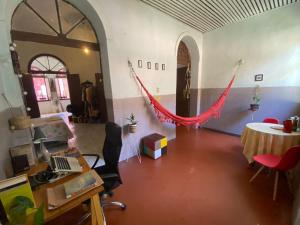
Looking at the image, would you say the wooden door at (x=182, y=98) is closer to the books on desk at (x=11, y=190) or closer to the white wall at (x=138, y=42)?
the white wall at (x=138, y=42)

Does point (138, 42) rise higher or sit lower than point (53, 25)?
lower

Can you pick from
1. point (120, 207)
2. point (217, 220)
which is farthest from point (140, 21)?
point (217, 220)

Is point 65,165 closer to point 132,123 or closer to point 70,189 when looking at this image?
point 70,189

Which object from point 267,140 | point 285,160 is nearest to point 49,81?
point 267,140

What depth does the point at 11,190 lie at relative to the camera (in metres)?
0.74

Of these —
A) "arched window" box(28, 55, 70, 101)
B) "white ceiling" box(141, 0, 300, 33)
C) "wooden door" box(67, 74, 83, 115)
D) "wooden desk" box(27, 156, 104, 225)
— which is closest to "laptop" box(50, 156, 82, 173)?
"wooden desk" box(27, 156, 104, 225)

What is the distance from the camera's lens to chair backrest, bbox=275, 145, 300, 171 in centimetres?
144

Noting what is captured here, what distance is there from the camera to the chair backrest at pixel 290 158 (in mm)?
1436

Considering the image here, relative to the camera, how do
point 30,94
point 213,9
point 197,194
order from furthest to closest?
point 30,94 → point 213,9 → point 197,194

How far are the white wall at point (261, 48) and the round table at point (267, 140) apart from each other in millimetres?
1432

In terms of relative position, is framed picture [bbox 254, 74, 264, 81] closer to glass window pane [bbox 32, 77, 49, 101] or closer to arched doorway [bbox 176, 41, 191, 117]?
arched doorway [bbox 176, 41, 191, 117]

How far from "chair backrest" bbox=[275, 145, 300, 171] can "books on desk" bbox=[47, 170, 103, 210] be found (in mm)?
1830

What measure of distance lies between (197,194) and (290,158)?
1.06m

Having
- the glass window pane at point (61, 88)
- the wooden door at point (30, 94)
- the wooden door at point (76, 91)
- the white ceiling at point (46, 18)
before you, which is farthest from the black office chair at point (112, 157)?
the glass window pane at point (61, 88)
